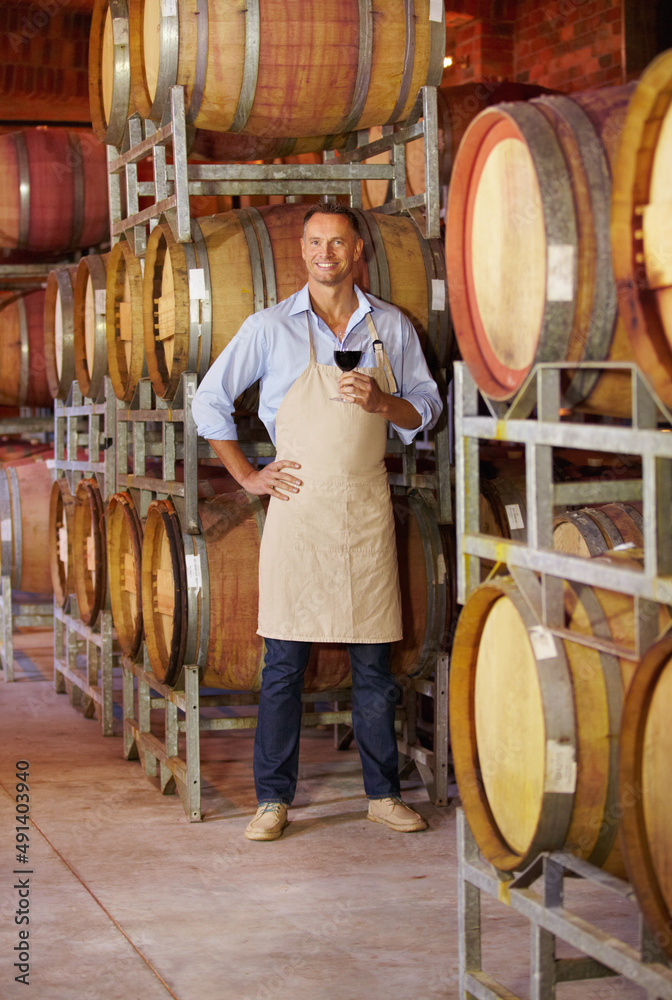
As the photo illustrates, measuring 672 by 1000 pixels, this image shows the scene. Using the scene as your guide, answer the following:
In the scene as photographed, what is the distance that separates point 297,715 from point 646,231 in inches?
89.8

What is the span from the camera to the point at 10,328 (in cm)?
659

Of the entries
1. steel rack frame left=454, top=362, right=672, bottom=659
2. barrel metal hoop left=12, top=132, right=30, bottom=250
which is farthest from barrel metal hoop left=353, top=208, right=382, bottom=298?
barrel metal hoop left=12, top=132, right=30, bottom=250

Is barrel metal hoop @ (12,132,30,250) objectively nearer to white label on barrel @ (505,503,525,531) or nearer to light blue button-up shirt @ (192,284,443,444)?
light blue button-up shirt @ (192,284,443,444)

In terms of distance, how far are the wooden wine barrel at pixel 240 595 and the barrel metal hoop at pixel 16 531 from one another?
2511 mm

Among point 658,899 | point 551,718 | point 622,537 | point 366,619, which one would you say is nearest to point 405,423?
point 366,619

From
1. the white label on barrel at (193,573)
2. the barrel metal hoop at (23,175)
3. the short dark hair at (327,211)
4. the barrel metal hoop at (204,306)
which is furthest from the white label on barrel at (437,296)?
the barrel metal hoop at (23,175)

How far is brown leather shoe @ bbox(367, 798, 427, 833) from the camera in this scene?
11.9 ft

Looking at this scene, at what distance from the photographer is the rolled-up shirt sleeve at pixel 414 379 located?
3697 mm

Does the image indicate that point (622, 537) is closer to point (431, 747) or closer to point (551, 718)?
point (551, 718)

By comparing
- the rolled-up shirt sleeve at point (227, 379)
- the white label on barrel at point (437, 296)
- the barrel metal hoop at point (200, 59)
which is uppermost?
the barrel metal hoop at point (200, 59)

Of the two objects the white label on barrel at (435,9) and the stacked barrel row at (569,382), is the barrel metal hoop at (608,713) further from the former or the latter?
the white label on barrel at (435,9)

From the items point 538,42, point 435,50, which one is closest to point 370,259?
point 435,50

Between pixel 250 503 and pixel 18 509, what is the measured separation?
9.05 ft

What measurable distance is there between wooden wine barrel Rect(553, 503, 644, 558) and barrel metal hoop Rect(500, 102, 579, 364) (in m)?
0.84
